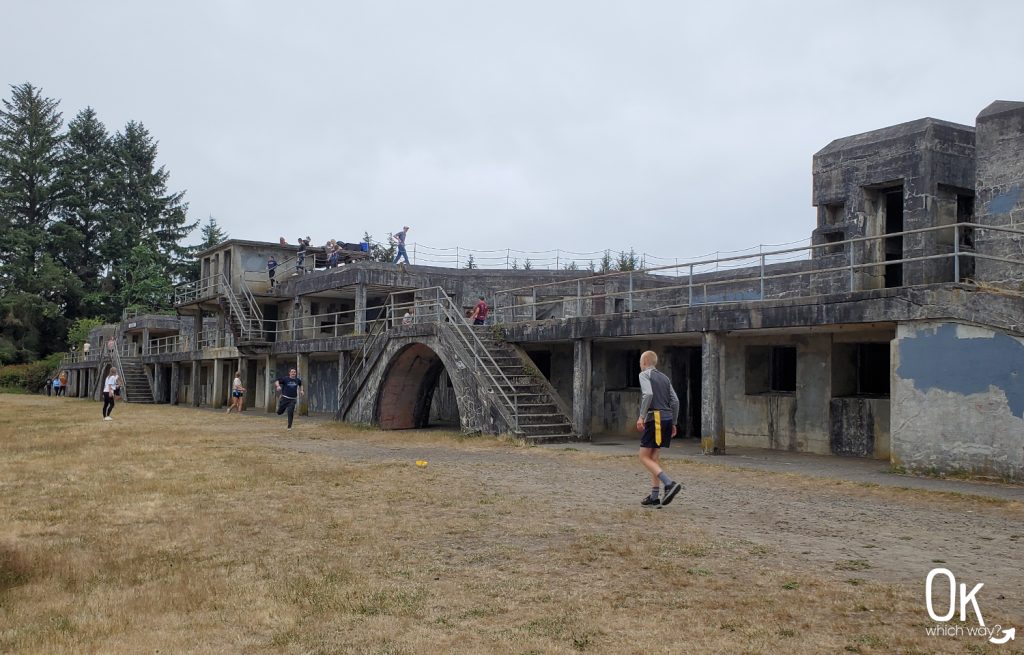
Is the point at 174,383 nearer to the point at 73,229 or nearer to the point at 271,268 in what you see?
the point at 271,268

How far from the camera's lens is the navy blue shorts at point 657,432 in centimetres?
965

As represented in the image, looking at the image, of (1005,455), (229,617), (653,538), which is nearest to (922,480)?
(1005,455)

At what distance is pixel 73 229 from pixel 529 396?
60353mm

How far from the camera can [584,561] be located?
714 centimetres

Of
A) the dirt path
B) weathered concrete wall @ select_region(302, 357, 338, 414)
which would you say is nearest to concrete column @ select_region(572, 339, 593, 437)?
the dirt path

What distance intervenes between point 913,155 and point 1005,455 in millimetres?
9177

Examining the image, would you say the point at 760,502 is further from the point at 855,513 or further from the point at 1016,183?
the point at 1016,183

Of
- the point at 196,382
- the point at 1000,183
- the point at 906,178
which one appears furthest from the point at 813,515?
the point at 196,382

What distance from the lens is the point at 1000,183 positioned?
17422mm

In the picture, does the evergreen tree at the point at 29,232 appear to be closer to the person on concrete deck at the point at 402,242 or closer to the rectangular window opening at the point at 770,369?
the person on concrete deck at the point at 402,242

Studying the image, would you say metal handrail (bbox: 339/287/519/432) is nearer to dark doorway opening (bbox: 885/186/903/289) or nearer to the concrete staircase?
the concrete staircase

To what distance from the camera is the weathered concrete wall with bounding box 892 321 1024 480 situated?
40.4 feet

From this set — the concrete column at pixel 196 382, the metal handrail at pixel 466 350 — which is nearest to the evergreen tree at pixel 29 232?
the concrete column at pixel 196 382

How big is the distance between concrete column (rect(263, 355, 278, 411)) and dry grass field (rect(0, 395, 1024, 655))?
904 inches
